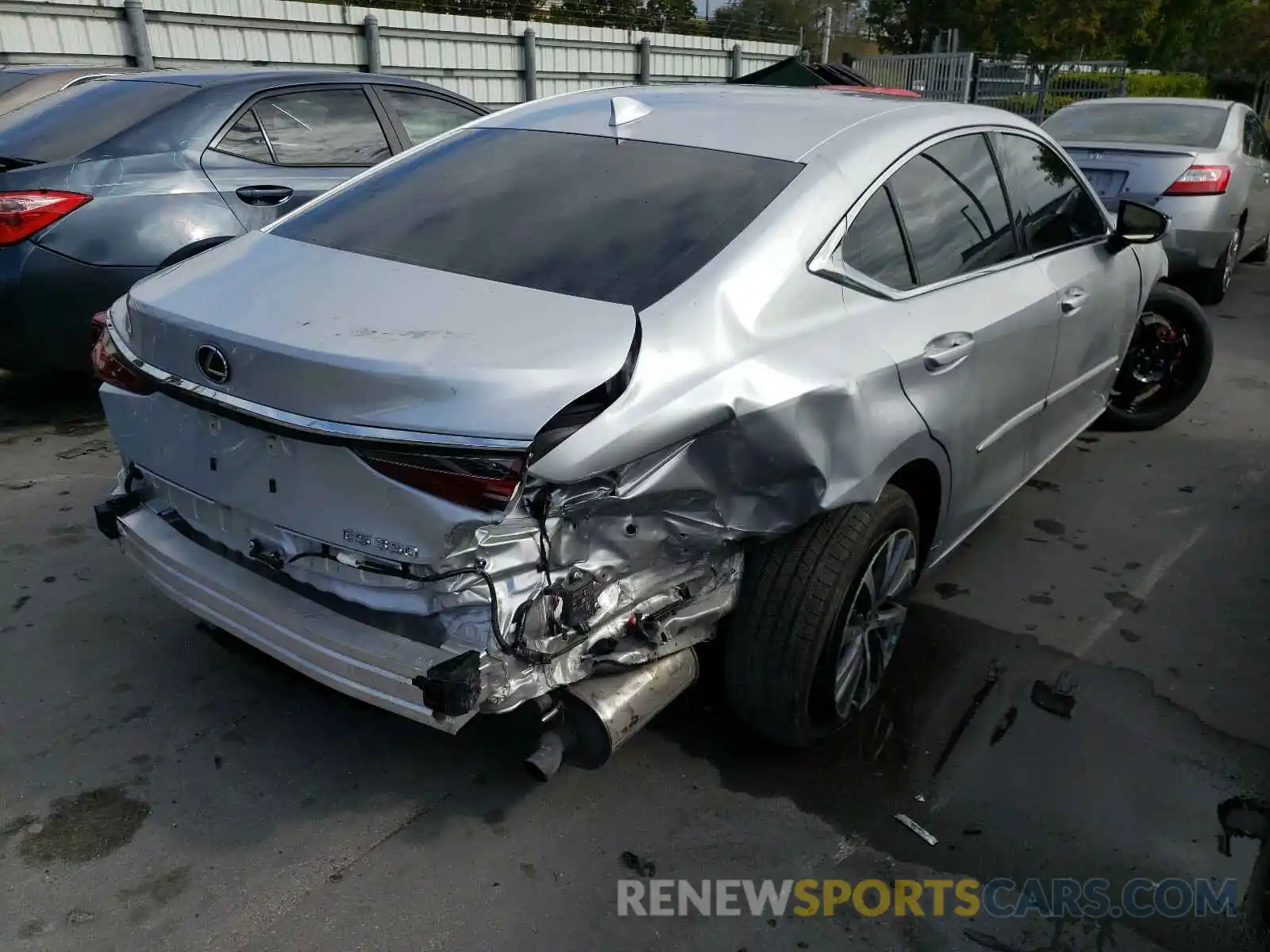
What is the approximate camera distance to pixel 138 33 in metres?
9.40

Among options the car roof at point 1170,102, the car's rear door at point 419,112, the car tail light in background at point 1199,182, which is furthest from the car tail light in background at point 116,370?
the car roof at point 1170,102

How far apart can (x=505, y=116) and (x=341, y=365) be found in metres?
1.74

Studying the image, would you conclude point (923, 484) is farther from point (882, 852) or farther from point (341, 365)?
point (341, 365)

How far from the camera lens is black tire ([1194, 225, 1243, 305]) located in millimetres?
7785

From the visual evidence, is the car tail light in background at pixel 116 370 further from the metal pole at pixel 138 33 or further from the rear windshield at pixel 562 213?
the metal pole at pixel 138 33

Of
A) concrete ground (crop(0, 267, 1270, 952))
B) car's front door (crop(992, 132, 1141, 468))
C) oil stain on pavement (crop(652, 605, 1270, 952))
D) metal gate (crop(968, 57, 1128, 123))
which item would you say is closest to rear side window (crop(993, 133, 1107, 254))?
car's front door (crop(992, 132, 1141, 468))

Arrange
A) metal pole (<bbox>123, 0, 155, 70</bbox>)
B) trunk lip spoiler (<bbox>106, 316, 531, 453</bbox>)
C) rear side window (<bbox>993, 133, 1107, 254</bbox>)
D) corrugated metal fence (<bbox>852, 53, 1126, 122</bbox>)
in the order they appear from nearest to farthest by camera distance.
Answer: trunk lip spoiler (<bbox>106, 316, 531, 453</bbox>) → rear side window (<bbox>993, 133, 1107, 254</bbox>) → metal pole (<bbox>123, 0, 155, 70</bbox>) → corrugated metal fence (<bbox>852, 53, 1126, 122</bbox>)

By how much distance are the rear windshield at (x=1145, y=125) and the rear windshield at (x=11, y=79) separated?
24.6 ft

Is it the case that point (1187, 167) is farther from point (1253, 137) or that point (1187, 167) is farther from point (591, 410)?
point (591, 410)

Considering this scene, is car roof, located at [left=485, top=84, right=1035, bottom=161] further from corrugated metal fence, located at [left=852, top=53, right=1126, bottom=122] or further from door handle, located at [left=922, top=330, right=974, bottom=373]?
corrugated metal fence, located at [left=852, top=53, right=1126, bottom=122]

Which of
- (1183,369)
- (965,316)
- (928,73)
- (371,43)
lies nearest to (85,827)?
(965,316)

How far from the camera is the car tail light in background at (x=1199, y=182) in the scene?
714 centimetres

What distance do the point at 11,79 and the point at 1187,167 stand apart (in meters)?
8.26

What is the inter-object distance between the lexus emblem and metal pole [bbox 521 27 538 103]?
11.7 m
